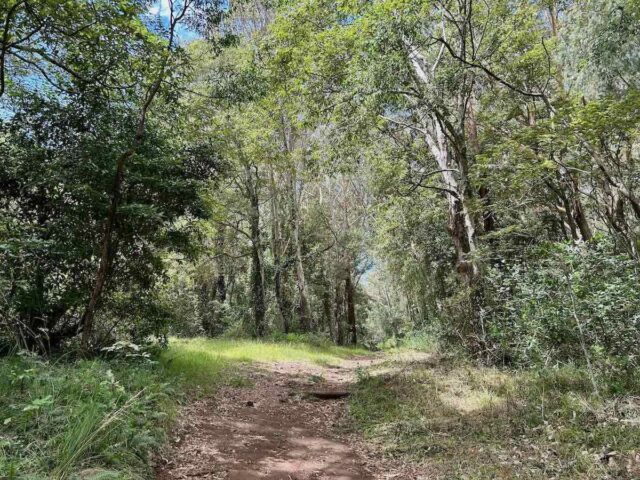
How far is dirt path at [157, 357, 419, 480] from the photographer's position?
4578mm

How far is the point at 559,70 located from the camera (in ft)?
38.7

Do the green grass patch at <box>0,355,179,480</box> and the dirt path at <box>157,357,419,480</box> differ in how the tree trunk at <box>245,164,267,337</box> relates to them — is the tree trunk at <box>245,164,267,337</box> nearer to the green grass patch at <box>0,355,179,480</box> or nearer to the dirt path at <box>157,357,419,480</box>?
the dirt path at <box>157,357,419,480</box>

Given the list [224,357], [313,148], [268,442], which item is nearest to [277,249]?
[313,148]

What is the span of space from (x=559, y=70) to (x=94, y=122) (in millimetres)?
11707

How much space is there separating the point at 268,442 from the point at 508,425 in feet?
9.86

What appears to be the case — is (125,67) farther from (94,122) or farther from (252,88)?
(252,88)

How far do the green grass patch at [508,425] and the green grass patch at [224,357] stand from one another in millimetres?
3017

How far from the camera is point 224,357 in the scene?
1112 centimetres

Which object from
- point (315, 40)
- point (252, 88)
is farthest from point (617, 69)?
point (252, 88)

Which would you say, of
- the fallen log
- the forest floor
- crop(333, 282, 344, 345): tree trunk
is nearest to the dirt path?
the forest floor

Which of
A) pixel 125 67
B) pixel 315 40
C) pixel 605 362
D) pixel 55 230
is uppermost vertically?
pixel 315 40

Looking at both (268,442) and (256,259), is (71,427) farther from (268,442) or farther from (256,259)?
(256,259)

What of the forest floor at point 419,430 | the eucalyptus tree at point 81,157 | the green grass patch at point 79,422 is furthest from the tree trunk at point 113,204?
the forest floor at point 419,430

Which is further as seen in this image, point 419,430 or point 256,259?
point 256,259
